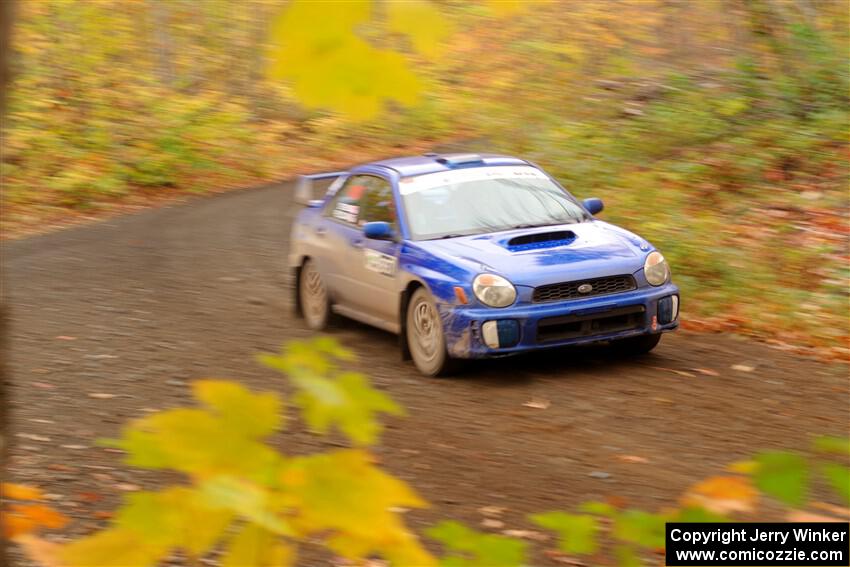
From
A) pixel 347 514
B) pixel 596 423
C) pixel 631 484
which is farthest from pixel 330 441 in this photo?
pixel 596 423

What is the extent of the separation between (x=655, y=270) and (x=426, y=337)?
1.77 metres

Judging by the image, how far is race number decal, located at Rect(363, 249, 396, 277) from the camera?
29.7ft

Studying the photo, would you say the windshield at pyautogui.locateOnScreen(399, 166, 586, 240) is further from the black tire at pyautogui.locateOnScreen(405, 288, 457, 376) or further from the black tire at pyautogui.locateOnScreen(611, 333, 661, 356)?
the black tire at pyautogui.locateOnScreen(611, 333, 661, 356)

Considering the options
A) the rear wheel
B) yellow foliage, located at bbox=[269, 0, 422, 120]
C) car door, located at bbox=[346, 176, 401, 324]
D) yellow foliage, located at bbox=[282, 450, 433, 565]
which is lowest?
the rear wheel

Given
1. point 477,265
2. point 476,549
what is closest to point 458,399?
point 477,265

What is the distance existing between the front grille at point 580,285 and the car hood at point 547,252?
5 cm

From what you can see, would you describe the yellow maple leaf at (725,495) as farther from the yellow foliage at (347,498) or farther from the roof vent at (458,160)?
the roof vent at (458,160)

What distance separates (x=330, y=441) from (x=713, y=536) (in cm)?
68

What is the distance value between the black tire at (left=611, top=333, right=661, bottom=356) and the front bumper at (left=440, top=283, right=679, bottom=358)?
51 cm

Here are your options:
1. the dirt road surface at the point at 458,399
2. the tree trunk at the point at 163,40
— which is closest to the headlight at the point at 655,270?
the dirt road surface at the point at 458,399

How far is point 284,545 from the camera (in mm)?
1563

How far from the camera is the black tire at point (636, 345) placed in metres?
9.07

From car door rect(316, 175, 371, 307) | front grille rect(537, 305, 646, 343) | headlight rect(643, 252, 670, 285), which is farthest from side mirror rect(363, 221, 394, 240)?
headlight rect(643, 252, 670, 285)

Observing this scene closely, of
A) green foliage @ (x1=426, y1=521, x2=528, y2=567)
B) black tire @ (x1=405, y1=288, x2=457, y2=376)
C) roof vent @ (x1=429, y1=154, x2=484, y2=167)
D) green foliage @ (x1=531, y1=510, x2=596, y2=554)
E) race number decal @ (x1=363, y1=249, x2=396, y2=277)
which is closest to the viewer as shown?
green foliage @ (x1=426, y1=521, x2=528, y2=567)
